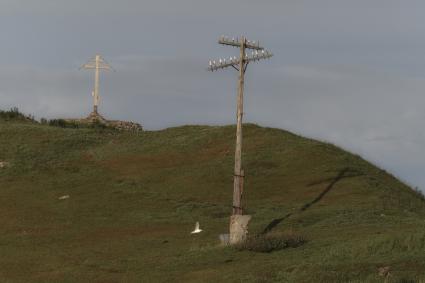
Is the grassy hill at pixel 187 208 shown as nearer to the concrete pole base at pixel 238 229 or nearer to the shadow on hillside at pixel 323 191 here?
the shadow on hillside at pixel 323 191

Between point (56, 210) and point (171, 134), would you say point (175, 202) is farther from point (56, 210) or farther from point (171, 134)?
point (171, 134)

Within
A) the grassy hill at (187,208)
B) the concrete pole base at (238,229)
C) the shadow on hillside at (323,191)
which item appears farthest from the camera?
the shadow on hillside at (323,191)

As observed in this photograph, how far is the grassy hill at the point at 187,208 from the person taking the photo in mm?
23234

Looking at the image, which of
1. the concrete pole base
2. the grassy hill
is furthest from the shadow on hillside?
the concrete pole base

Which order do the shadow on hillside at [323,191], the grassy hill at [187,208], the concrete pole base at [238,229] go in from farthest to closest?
the shadow on hillside at [323,191] → the concrete pole base at [238,229] → the grassy hill at [187,208]

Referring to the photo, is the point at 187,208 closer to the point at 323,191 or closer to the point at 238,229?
the point at 323,191

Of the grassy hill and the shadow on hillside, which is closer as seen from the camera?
the grassy hill

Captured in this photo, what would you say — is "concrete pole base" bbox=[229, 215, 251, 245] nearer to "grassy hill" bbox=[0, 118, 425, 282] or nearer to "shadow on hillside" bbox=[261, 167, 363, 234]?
"grassy hill" bbox=[0, 118, 425, 282]

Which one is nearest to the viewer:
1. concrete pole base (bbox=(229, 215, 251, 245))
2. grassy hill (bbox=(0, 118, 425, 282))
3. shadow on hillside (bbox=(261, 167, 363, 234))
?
grassy hill (bbox=(0, 118, 425, 282))

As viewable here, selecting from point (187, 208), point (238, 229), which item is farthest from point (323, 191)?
point (238, 229)

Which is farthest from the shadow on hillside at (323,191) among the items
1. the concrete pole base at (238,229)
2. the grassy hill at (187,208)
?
the concrete pole base at (238,229)

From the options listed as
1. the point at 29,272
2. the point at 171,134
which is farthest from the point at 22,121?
the point at 29,272

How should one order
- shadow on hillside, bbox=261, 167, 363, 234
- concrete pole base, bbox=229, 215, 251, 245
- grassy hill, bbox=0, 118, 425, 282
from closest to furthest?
grassy hill, bbox=0, 118, 425, 282 < concrete pole base, bbox=229, 215, 251, 245 < shadow on hillside, bbox=261, 167, 363, 234

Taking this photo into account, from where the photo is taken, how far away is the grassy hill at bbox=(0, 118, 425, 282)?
23.2 m
